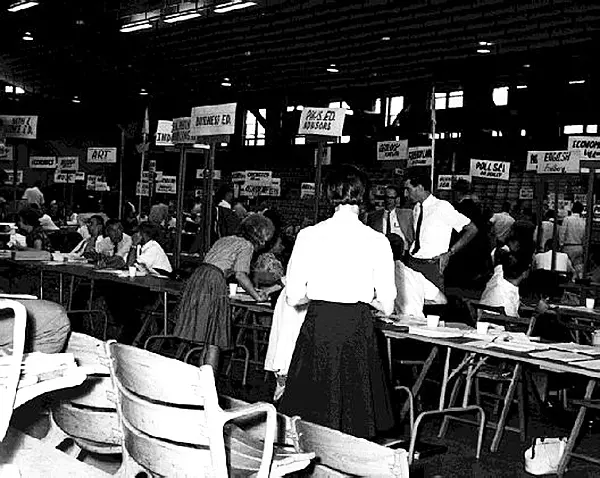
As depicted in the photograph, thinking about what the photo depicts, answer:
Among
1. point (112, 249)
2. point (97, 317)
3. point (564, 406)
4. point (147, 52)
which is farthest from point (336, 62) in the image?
point (564, 406)

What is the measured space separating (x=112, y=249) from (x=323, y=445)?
897cm

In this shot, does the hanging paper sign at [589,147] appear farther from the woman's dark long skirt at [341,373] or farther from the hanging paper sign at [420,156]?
the woman's dark long skirt at [341,373]

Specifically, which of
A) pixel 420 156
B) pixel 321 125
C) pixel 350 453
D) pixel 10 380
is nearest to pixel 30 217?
pixel 321 125

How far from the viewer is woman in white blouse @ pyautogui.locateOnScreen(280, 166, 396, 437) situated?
4125 millimetres

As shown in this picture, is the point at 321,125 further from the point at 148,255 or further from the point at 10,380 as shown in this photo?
the point at 10,380

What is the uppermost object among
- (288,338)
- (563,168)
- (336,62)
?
(336,62)

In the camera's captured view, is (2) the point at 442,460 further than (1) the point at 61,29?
No

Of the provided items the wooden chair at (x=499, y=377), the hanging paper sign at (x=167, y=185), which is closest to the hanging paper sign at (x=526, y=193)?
the hanging paper sign at (x=167, y=185)

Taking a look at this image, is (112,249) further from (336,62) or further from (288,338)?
(336,62)

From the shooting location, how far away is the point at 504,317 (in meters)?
6.03

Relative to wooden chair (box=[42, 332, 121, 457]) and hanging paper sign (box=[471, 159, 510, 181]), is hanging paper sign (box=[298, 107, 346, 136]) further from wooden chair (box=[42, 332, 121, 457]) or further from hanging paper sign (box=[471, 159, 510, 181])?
wooden chair (box=[42, 332, 121, 457])

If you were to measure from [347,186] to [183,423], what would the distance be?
1920 mm

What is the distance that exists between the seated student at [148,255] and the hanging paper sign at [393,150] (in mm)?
7673

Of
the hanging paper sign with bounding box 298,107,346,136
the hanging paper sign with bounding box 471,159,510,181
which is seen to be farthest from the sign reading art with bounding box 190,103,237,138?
the hanging paper sign with bounding box 471,159,510,181
